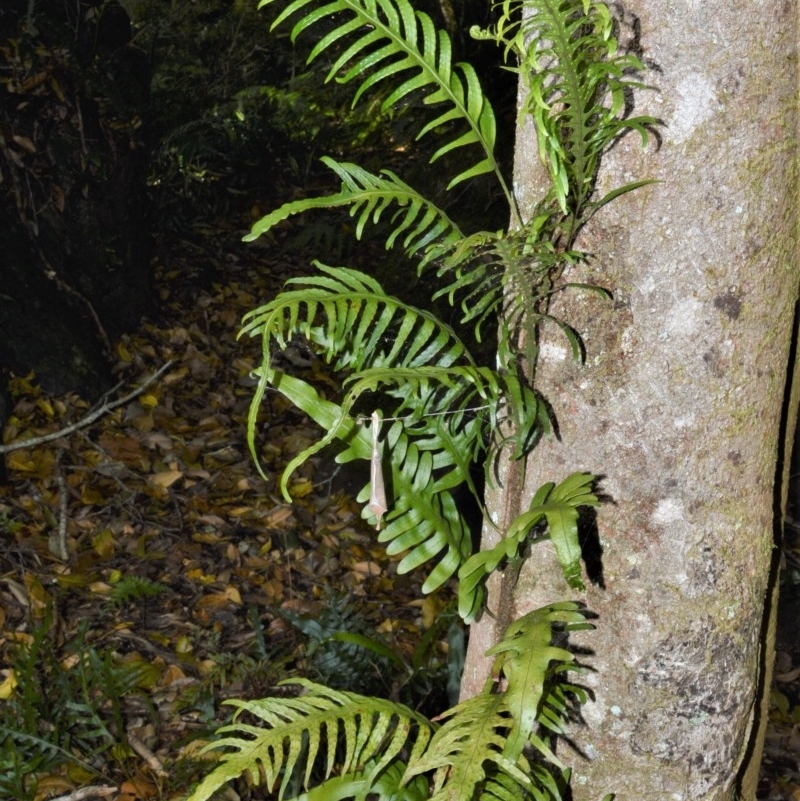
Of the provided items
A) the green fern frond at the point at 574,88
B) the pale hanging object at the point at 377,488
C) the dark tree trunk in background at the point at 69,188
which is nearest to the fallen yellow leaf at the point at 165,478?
the dark tree trunk in background at the point at 69,188

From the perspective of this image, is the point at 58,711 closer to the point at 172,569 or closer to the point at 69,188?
the point at 172,569

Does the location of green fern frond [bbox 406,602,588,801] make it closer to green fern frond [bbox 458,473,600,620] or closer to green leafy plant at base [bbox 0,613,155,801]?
green fern frond [bbox 458,473,600,620]

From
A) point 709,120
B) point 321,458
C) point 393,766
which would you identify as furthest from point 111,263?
point 709,120

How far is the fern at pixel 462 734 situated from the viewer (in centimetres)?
132

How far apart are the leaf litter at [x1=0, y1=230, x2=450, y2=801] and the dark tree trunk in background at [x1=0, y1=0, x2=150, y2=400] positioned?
0.56 feet

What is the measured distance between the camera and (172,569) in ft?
12.6

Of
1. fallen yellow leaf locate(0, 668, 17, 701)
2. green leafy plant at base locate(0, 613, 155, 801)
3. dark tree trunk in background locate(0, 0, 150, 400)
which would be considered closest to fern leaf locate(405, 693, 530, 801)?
green leafy plant at base locate(0, 613, 155, 801)

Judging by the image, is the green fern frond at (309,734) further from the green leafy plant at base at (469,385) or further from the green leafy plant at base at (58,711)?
the green leafy plant at base at (58,711)

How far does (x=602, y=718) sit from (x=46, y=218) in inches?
160

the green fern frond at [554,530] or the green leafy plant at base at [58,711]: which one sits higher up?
the green fern frond at [554,530]

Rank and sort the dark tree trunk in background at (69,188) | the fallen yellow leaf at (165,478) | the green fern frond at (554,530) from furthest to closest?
the dark tree trunk in background at (69,188)
the fallen yellow leaf at (165,478)
the green fern frond at (554,530)

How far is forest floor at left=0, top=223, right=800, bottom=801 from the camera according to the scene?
2.94 meters

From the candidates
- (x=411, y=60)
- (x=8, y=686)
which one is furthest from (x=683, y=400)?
(x=8, y=686)

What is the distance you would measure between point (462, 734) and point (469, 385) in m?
0.60
